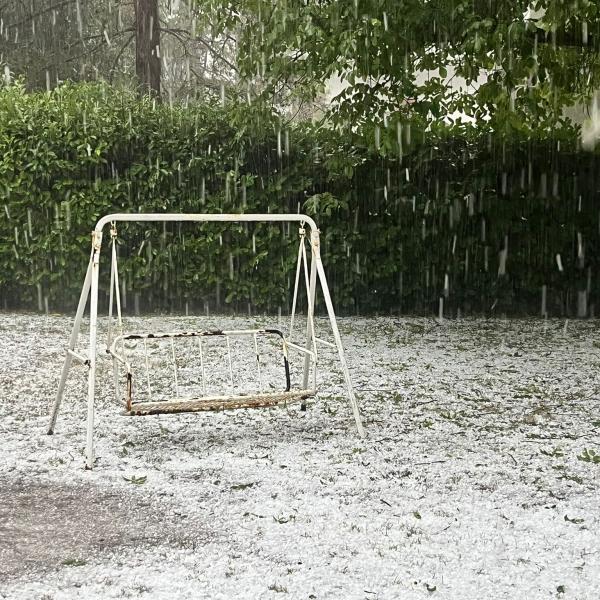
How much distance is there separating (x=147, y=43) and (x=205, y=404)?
929 centimetres

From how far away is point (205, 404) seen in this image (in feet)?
14.3

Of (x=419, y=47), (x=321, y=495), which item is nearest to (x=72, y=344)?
(x=321, y=495)

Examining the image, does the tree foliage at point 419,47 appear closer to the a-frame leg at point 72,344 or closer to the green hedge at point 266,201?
the green hedge at point 266,201

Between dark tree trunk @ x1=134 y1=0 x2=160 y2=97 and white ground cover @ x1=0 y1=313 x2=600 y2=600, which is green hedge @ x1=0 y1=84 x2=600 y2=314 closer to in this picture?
white ground cover @ x1=0 y1=313 x2=600 y2=600

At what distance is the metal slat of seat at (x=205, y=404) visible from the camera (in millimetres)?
4238

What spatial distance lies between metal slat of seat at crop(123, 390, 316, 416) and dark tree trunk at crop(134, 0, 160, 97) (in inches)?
345

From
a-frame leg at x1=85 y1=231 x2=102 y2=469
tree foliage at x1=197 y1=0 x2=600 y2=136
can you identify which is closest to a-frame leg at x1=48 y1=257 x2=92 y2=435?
a-frame leg at x1=85 y1=231 x2=102 y2=469

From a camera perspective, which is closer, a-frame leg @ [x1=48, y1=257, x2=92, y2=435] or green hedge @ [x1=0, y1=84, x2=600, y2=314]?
a-frame leg @ [x1=48, y1=257, x2=92, y2=435]

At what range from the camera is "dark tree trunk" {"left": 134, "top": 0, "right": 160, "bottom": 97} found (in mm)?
12461

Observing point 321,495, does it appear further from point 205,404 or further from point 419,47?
point 419,47

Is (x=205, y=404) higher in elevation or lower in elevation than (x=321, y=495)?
higher

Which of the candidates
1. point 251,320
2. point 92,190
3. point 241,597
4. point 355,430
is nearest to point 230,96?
point 92,190

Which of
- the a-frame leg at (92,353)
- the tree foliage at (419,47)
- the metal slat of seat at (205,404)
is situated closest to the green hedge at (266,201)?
the tree foliage at (419,47)

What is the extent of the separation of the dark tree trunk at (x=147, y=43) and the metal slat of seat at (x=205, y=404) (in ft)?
28.8
